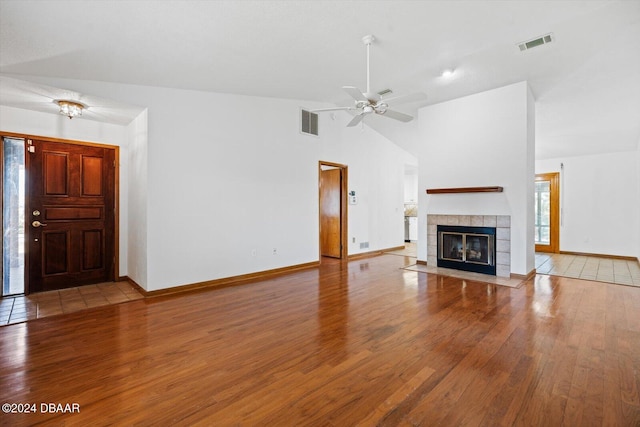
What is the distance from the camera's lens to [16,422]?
1.63 metres

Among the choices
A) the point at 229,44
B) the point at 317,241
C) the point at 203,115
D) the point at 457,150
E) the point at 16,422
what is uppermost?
the point at 229,44

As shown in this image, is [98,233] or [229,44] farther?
[98,233]

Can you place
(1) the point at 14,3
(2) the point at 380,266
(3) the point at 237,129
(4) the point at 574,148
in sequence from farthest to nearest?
1. (4) the point at 574,148
2. (2) the point at 380,266
3. (3) the point at 237,129
4. (1) the point at 14,3

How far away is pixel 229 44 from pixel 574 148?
313 inches

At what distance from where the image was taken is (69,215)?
4.33m

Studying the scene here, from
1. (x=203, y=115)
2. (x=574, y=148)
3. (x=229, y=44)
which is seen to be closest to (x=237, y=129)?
(x=203, y=115)

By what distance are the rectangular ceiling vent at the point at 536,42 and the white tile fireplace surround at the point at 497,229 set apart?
251 cm

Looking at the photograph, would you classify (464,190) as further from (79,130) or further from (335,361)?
(79,130)

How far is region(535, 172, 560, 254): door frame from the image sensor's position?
297 inches

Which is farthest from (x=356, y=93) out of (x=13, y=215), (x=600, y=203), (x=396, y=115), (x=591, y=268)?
(x=600, y=203)

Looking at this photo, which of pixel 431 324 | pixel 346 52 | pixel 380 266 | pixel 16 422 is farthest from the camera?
pixel 380 266

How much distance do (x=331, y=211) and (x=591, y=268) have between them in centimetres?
532

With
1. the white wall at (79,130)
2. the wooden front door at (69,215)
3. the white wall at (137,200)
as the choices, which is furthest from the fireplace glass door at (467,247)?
the wooden front door at (69,215)

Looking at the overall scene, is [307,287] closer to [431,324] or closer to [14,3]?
[431,324]
